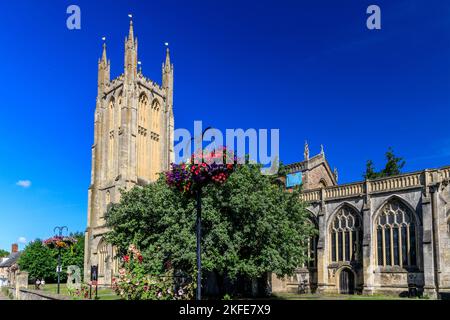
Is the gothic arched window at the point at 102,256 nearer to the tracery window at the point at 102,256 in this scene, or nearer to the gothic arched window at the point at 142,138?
the tracery window at the point at 102,256

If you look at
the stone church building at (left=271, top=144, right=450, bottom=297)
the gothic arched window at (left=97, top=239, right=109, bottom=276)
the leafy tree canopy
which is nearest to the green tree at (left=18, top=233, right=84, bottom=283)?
the gothic arched window at (left=97, top=239, right=109, bottom=276)

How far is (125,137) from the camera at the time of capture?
6269cm

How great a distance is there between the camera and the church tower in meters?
62.2

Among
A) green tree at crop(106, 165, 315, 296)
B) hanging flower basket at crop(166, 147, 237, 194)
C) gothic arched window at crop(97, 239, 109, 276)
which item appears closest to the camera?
hanging flower basket at crop(166, 147, 237, 194)

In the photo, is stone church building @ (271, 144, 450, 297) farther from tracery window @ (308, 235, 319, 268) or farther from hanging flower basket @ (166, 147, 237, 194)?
hanging flower basket @ (166, 147, 237, 194)

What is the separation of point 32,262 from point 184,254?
59135 millimetres

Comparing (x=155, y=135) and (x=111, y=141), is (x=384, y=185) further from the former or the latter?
(x=111, y=141)

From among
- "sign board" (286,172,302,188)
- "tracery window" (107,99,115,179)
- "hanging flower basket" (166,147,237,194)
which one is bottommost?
"hanging flower basket" (166,147,237,194)

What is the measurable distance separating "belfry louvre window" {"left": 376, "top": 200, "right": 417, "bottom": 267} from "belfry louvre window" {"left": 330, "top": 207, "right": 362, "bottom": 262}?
6.83 feet

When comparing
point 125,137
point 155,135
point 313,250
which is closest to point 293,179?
point 313,250

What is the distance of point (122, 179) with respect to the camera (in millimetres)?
60938

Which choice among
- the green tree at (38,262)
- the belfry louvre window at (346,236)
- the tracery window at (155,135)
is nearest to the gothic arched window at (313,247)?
the belfry louvre window at (346,236)

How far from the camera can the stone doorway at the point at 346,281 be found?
35.6 meters

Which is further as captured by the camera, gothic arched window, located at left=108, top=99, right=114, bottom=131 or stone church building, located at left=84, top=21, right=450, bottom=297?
gothic arched window, located at left=108, top=99, right=114, bottom=131
